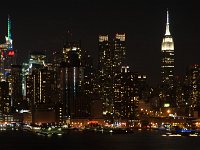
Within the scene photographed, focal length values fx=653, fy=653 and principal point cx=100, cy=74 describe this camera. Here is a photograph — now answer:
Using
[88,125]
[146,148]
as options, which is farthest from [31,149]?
[88,125]

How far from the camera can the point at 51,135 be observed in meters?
157

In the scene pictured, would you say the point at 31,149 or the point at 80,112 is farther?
the point at 80,112

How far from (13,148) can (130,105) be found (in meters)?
91.6

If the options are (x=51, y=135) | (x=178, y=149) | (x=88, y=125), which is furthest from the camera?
Result: (x=88, y=125)

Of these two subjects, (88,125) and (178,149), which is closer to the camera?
(178,149)

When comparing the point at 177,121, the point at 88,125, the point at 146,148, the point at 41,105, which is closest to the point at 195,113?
the point at 177,121

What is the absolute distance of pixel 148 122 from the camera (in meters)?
198

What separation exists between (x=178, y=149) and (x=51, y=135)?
59809mm

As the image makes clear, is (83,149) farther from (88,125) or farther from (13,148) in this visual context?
(88,125)

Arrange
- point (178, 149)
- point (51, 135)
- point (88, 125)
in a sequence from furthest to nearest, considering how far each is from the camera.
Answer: point (88, 125)
point (51, 135)
point (178, 149)

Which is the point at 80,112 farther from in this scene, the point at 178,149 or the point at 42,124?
the point at 178,149

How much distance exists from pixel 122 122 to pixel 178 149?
9457cm

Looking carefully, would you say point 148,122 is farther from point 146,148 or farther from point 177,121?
point 146,148

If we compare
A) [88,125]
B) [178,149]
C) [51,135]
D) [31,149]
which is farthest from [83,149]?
[88,125]
